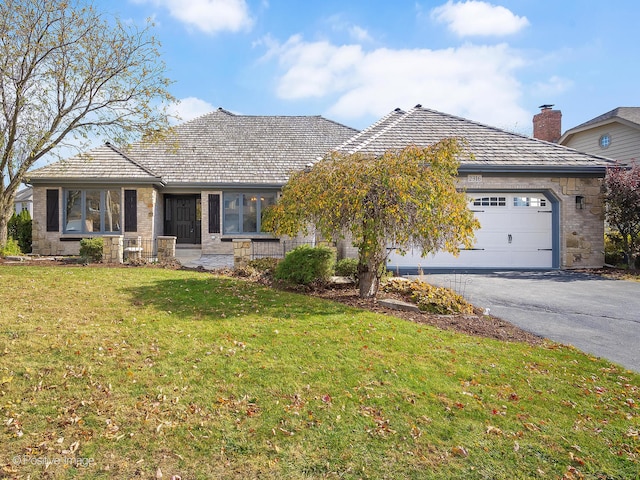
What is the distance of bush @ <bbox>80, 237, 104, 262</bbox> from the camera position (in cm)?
1182

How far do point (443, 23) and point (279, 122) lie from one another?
12614 mm

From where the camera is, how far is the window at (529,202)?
13.3 m

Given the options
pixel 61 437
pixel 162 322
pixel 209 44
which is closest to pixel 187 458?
pixel 61 437

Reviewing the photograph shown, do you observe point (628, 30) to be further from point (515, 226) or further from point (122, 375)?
point (122, 375)

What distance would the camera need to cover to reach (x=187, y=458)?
9.52 feet

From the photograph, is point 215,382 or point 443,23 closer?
point 215,382

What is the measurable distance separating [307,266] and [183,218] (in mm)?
10394

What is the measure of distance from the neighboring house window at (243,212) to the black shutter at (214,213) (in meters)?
0.29

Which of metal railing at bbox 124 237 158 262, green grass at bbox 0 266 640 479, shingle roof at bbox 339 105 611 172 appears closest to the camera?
green grass at bbox 0 266 640 479

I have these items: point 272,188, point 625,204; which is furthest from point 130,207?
point 625,204

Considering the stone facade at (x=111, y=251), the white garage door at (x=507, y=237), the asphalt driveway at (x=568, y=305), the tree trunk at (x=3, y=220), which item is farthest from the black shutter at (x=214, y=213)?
the asphalt driveway at (x=568, y=305)

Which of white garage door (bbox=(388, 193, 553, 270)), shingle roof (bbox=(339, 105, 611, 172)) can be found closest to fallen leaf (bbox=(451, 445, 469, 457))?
white garage door (bbox=(388, 193, 553, 270))

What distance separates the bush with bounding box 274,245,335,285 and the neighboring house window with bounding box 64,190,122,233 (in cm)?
956

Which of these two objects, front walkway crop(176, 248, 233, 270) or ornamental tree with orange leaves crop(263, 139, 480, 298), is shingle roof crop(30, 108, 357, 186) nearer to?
front walkway crop(176, 248, 233, 270)
